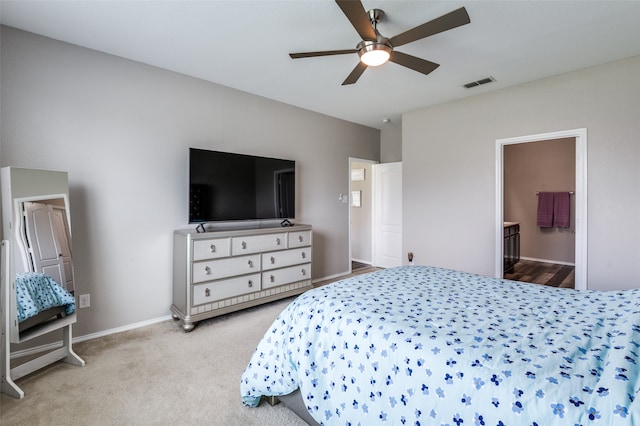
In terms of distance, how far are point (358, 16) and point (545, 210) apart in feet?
19.1

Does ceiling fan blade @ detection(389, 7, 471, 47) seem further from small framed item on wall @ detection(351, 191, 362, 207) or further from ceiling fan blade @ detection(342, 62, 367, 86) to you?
small framed item on wall @ detection(351, 191, 362, 207)

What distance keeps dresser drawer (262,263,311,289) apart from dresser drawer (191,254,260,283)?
19 cm

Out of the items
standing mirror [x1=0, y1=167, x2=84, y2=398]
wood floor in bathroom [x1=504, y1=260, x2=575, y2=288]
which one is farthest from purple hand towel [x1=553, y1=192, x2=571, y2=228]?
standing mirror [x1=0, y1=167, x2=84, y2=398]

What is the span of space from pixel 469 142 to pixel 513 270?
2.62 m

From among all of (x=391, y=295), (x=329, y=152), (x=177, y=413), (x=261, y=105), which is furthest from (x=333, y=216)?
(x=177, y=413)

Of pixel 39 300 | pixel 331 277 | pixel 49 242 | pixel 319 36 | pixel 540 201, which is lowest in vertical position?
pixel 331 277

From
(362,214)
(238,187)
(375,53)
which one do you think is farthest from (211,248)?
(362,214)

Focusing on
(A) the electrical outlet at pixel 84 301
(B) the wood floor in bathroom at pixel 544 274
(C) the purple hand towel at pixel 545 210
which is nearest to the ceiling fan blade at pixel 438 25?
(A) the electrical outlet at pixel 84 301

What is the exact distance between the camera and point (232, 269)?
3.18m

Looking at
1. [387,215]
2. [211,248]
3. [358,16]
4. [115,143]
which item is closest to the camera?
[358,16]

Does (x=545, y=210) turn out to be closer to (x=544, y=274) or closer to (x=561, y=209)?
(x=561, y=209)

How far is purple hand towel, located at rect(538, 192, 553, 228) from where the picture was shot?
5.70 m

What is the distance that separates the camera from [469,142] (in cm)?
399

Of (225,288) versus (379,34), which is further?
(225,288)
